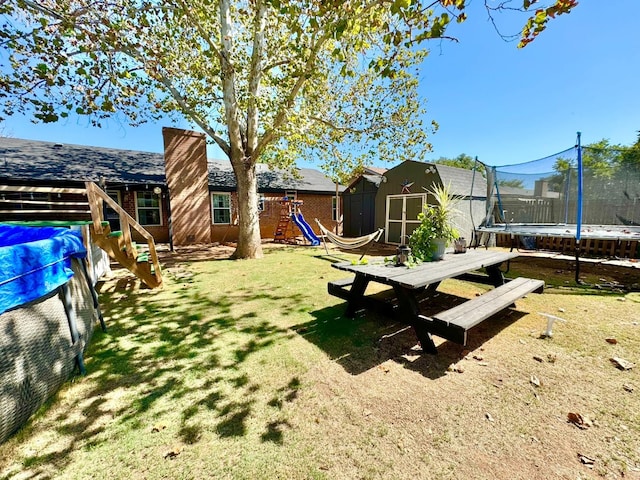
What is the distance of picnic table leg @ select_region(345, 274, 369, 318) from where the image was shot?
3385 millimetres

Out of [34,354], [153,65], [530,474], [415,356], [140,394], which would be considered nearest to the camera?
[530,474]

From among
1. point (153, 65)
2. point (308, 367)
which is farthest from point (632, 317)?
point (153, 65)

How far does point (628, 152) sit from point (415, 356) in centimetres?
793

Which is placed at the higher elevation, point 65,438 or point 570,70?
point 570,70

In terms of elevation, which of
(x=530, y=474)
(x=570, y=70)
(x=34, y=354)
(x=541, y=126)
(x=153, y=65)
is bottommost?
(x=530, y=474)

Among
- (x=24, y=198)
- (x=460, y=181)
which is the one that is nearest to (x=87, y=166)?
(x=24, y=198)

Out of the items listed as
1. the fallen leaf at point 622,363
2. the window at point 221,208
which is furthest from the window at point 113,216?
the fallen leaf at point 622,363

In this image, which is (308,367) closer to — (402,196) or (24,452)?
(24,452)

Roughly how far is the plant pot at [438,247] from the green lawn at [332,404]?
1.12 m

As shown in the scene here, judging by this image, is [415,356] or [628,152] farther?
[628,152]

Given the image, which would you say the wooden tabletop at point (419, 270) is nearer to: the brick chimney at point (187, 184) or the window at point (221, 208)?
the brick chimney at point (187, 184)

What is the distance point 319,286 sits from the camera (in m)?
→ 5.17

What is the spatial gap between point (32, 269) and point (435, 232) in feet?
13.7

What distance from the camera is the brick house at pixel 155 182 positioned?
9.84 m
